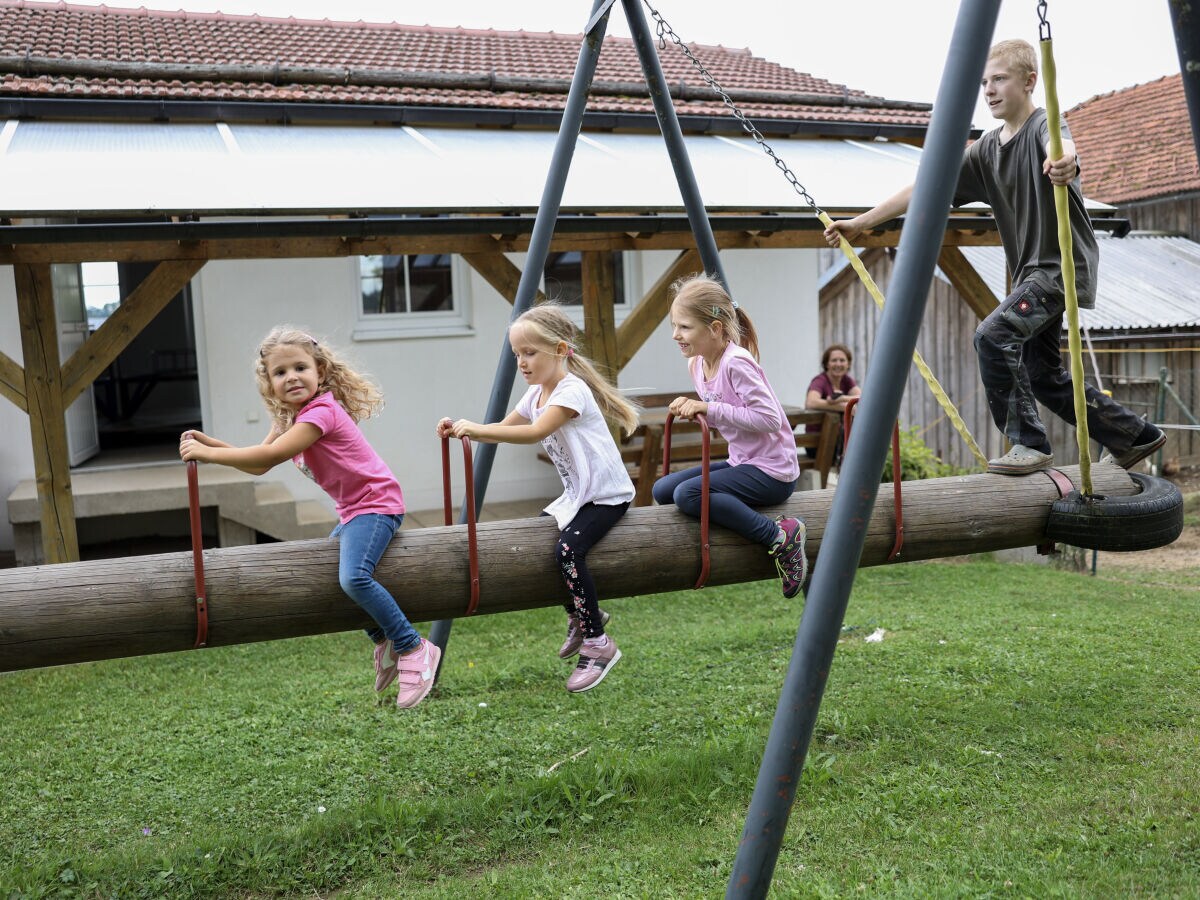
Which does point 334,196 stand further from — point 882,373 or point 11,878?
point 882,373

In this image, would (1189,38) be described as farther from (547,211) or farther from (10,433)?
(10,433)

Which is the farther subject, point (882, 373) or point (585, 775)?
point (585, 775)

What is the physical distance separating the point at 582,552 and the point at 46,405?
14.4 feet

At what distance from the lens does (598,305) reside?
756 cm

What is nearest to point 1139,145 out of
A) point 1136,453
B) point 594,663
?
point 1136,453

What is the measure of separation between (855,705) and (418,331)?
635 centimetres

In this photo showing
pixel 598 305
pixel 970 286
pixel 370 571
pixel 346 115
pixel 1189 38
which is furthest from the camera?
pixel 970 286

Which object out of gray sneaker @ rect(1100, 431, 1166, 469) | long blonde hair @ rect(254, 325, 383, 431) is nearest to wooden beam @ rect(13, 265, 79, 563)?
long blonde hair @ rect(254, 325, 383, 431)

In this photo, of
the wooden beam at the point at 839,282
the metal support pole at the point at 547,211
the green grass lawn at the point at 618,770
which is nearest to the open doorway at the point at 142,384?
the green grass lawn at the point at 618,770

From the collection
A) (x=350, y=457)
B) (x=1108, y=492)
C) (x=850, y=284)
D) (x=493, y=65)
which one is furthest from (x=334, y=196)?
(x=850, y=284)

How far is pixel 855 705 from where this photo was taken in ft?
17.2

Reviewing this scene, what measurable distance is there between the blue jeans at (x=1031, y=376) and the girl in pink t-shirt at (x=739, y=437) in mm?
787

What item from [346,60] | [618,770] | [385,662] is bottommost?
[618,770]

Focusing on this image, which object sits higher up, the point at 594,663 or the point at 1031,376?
the point at 1031,376
